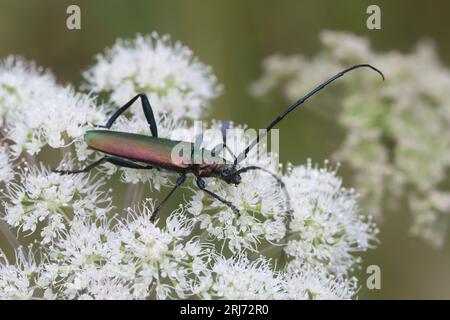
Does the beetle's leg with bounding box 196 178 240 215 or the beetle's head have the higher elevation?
the beetle's head

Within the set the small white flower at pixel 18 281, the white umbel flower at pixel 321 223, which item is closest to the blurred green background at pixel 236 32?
the white umbel flower at pixel 321 223

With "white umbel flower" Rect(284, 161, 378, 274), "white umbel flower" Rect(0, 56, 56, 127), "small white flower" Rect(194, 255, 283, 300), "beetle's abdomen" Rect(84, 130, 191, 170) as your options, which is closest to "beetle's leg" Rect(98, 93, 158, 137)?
"beetle's abdomen" Rect(84, 130, 191, 170)

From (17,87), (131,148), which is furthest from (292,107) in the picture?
(17,87)

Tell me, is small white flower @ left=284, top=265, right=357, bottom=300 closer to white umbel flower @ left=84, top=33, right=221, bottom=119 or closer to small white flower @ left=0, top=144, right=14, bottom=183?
white umbel flower @ left=84, top=33, right=221, bottom=119

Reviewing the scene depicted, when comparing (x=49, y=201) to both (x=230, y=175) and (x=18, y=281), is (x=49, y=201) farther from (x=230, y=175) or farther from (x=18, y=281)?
(x=230, y=175)

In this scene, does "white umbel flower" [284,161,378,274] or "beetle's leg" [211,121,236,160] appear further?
"beetle's leg" [211,121,236,160]
